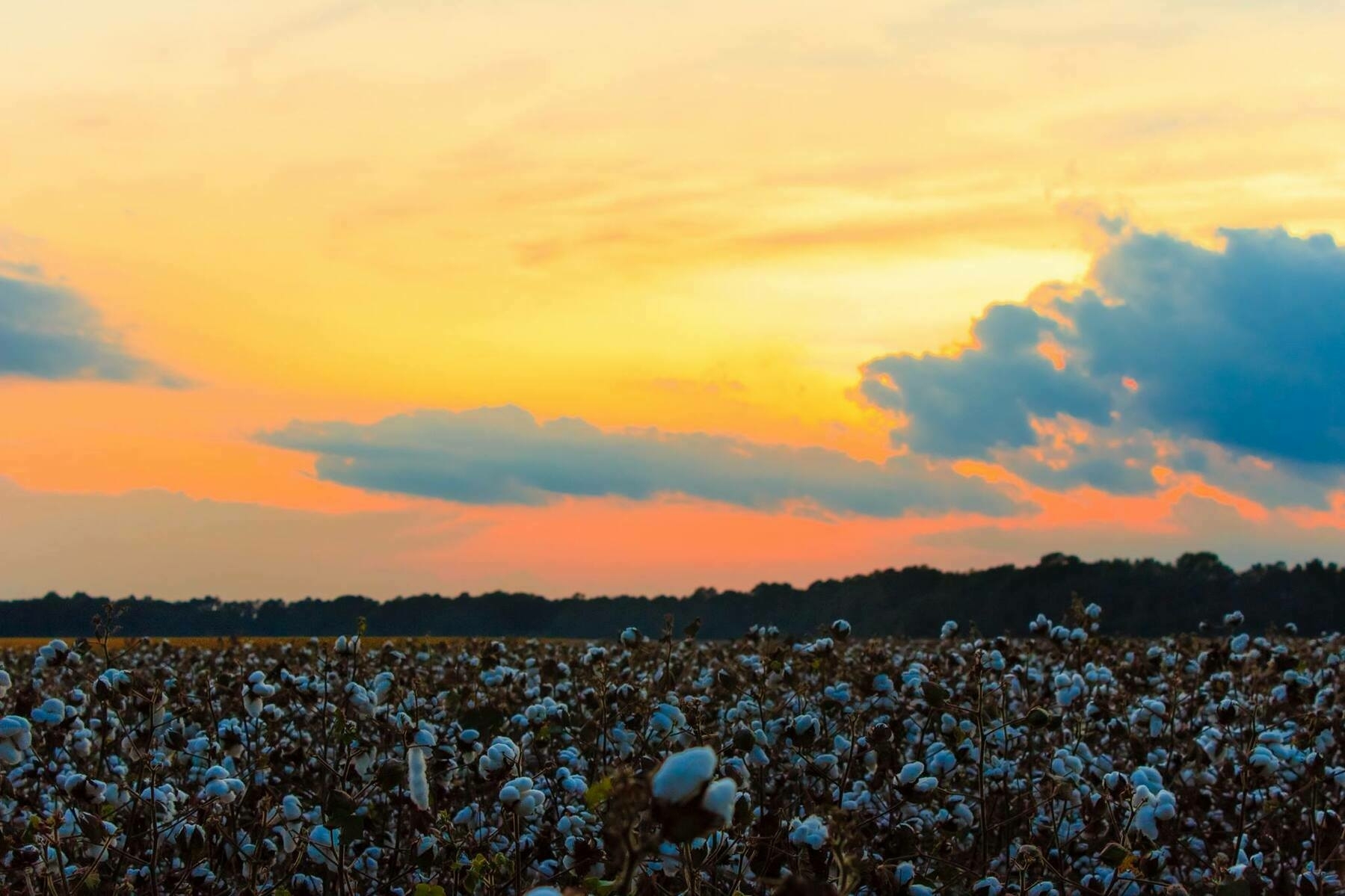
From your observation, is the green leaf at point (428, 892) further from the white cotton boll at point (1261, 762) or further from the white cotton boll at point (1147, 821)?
the white cotton boll at point (1261, 762)

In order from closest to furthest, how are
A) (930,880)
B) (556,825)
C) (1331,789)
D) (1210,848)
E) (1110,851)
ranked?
(1110,851)
(930,880)
(556,825)
(1210,848)
(1331,789)

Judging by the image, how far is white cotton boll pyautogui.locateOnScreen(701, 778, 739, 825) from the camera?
1943mm

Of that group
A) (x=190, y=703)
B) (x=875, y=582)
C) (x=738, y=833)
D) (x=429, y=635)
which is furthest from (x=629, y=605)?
(x=738, y=833)

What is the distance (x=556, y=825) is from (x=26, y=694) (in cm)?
488

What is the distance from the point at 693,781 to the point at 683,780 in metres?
0.01

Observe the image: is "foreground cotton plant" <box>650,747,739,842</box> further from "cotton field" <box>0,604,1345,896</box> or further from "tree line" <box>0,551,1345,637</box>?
"tree line" <box>0,551,1345,637</box>

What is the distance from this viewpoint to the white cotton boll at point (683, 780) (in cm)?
194

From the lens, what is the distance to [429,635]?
14070 millimetres

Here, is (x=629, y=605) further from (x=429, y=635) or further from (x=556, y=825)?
(x=556, y=825)

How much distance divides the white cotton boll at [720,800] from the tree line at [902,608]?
54.9 metres

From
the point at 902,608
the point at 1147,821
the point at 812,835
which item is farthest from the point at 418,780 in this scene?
the point at 902,608

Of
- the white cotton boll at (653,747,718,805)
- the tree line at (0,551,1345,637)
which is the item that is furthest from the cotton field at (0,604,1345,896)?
the tree line at (0,551,1345,637)

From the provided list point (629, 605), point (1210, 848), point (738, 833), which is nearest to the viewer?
point (738, 833)

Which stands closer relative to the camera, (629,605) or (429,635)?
(429,635)
